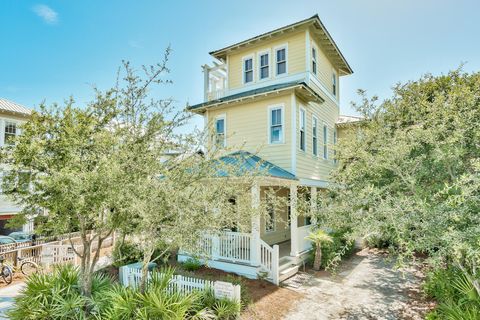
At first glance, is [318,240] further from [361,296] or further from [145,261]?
[145,261]

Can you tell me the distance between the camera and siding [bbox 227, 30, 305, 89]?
1376 centimetres

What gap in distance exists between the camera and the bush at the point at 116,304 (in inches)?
248

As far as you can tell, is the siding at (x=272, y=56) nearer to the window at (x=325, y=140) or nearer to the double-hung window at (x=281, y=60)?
the double-hung window at (x=281, y=60)

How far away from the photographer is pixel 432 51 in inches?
501

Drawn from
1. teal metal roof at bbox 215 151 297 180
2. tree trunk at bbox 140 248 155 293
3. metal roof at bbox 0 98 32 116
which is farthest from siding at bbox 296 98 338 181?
metal roof at bbox 0 98 32 116

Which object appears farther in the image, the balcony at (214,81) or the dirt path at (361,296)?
the balcony at (214,81)

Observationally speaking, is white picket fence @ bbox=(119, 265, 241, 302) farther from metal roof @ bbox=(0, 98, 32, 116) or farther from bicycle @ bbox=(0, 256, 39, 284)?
metal roof @ bbox=(0, 98, 32, 116)

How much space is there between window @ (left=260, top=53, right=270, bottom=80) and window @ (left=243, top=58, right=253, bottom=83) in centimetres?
58

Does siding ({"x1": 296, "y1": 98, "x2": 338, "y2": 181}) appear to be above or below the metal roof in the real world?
below

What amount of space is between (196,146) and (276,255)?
516 centimetres

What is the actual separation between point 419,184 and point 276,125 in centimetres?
720

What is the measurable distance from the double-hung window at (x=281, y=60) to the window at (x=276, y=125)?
2550 millimetres

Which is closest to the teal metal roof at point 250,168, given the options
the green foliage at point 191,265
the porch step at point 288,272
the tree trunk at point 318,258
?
the tree trunk at point 318,258

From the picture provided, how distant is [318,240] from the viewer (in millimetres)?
11539
